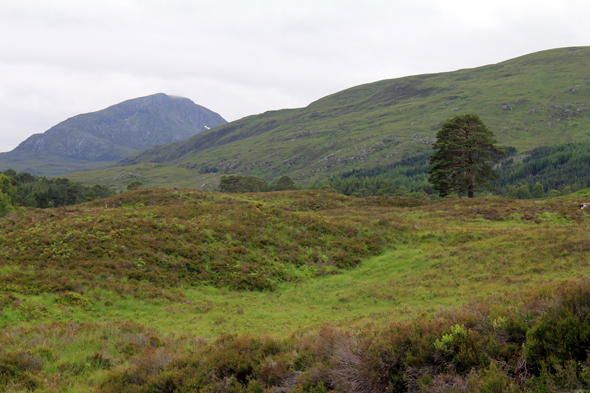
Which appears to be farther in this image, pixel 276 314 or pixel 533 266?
pixel 533 266

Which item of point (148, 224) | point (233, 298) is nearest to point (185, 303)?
point (233, 298)

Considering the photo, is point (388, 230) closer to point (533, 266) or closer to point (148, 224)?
point (533, 266)

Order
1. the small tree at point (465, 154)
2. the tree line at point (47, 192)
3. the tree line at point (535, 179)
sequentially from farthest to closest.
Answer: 1. the tree line at point (535, 179)
2. the tree line at point (47, 192)
3. the small tree at point (465, 154)

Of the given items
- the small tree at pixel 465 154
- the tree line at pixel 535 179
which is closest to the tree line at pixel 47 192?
the small tree at pixel 465 154

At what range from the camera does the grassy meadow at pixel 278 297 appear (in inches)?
225

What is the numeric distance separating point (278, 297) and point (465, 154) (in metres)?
41.3

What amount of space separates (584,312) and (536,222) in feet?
85.0

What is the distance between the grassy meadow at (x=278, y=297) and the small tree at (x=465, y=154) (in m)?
15.8

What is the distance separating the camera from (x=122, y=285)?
1465 cm

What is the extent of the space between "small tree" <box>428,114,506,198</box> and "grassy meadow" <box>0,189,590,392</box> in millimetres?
15813

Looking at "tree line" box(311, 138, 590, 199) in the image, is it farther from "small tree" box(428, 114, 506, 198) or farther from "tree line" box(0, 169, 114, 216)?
"tree line" box(0, 169, 114, 216)

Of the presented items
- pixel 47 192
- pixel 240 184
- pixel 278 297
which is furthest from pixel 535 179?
pixel 47 192

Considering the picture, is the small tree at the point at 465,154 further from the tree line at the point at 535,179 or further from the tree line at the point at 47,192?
the tree line at the point at 47,192

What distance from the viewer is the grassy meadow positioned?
571 centimetres
